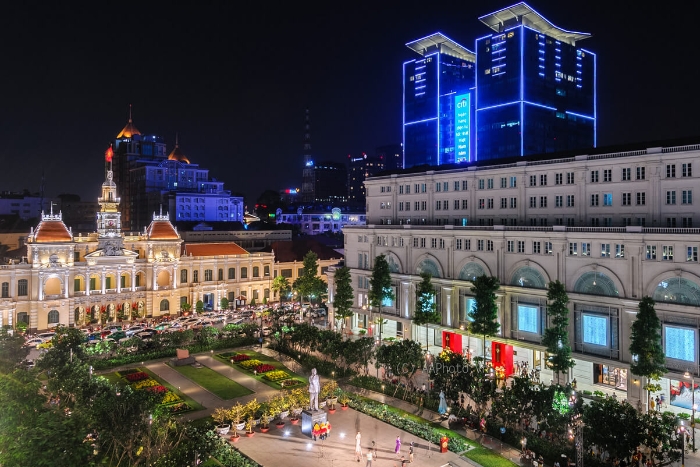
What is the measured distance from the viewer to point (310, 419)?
126 ft

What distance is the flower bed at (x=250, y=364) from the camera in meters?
56.0

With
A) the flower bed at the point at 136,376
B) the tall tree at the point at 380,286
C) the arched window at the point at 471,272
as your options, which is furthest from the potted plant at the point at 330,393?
the arched window at the point at 471,272

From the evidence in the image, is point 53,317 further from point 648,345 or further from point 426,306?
point 648,345

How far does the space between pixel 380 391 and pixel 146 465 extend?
24.4 meters

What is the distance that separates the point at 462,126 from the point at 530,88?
92.7 ft

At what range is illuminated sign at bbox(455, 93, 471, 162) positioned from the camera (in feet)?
516

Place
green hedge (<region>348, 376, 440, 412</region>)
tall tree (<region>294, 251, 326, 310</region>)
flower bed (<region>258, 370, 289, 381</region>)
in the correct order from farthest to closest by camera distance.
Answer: tall tree (<region>294, 251, 326, 310</region>), flower bed (<region>258, 370, 289, 381</region>), green hedge (<region>348, 376, 440, 412</region>)

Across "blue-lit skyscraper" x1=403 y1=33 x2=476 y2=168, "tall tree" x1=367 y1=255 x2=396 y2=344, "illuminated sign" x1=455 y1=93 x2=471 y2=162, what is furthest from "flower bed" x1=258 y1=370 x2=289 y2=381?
"illuminated sign" x1=455 y1=93 x2=471 y2=162

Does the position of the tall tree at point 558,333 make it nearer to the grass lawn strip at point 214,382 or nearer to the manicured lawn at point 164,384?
the grass lawn strip at point 214,382

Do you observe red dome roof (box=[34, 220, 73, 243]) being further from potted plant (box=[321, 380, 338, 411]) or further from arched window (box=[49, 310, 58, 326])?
potted plant (box=[321, 380, 338, 411])

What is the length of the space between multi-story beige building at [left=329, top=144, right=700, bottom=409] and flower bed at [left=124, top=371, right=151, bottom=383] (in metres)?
30.7

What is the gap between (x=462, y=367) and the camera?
44562 millimetres

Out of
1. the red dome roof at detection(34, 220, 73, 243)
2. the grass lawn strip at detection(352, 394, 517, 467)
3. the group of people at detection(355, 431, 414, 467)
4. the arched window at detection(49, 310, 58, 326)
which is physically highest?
the red dome roof at detection(34, 220, 73, 243)

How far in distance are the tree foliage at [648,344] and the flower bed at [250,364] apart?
3562 centimetres
